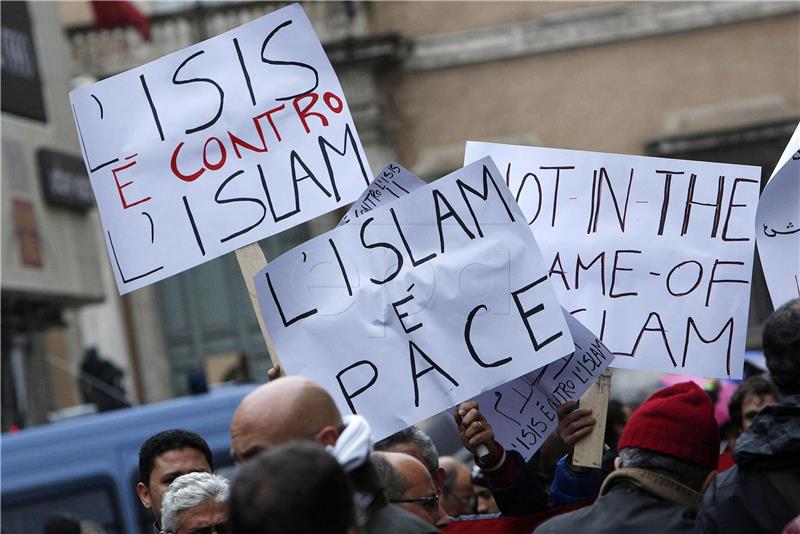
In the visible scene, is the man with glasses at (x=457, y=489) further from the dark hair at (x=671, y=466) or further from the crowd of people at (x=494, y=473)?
the dark hair at (x=671, y=466)

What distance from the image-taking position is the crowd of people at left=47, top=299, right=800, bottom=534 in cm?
238

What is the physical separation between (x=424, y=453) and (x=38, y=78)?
38.9 ft

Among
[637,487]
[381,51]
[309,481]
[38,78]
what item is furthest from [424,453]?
[381,51]

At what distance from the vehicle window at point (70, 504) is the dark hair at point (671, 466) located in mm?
7054

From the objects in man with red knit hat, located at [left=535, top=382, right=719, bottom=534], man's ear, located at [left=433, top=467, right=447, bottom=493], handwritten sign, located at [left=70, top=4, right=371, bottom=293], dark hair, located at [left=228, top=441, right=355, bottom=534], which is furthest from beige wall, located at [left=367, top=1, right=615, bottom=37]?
dark hair, located at [left=228, top=441, right=355, bottom=534]

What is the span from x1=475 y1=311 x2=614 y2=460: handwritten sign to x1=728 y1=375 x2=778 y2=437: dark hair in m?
1.77

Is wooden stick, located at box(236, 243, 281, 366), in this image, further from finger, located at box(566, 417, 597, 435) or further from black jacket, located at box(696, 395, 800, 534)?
black jacket, located at box(696, 395, 800, 534)

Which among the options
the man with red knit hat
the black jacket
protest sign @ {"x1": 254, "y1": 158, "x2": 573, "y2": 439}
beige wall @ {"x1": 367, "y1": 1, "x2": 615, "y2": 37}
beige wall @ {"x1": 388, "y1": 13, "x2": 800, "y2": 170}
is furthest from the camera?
beige wall @ {"x1": 367, "y1": 1, "x2": 615, "y2": 37}

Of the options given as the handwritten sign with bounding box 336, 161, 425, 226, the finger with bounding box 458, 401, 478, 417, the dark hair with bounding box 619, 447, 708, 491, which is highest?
the handwritten sign with bounding box 336, 161, 425, 226

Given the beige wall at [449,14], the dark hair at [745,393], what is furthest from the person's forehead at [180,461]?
the beige wall at [449,14]

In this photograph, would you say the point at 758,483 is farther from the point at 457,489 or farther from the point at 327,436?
the point at 457,489

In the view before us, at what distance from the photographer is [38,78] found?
610 inches

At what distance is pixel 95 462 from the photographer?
10.2 metres

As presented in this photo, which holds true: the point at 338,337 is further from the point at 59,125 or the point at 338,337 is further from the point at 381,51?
the point at 381,51
